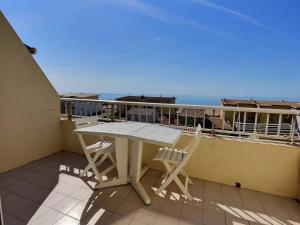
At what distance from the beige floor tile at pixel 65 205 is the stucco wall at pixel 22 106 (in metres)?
1.62

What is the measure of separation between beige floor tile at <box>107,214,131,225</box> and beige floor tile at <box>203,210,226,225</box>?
0.89m

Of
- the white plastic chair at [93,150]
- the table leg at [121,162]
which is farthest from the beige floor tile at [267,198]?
the white plastic chair at [93,150]

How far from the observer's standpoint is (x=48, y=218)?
194cm

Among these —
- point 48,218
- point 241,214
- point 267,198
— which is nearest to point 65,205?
point 48,218

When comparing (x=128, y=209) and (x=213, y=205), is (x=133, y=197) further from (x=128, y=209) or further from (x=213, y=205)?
(x=213, y=205)

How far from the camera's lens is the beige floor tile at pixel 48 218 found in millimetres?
1884

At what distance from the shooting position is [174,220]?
6.48 feet

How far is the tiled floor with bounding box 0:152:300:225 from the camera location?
77.9 inches

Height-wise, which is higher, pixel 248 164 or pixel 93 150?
Result: pixel 93 150

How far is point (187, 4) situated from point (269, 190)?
506 cm

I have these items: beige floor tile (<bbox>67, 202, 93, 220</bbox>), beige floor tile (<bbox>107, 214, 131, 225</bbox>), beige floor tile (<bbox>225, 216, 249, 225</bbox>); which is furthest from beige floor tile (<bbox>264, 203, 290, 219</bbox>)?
beige floor tile (<bbox>67, 202, 93, 220</bbox>)

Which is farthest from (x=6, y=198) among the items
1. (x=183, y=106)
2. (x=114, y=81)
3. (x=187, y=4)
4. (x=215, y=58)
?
(x=215, y=58)

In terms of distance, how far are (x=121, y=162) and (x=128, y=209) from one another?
2.15 ft

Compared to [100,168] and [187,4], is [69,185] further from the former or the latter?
[187,4]
